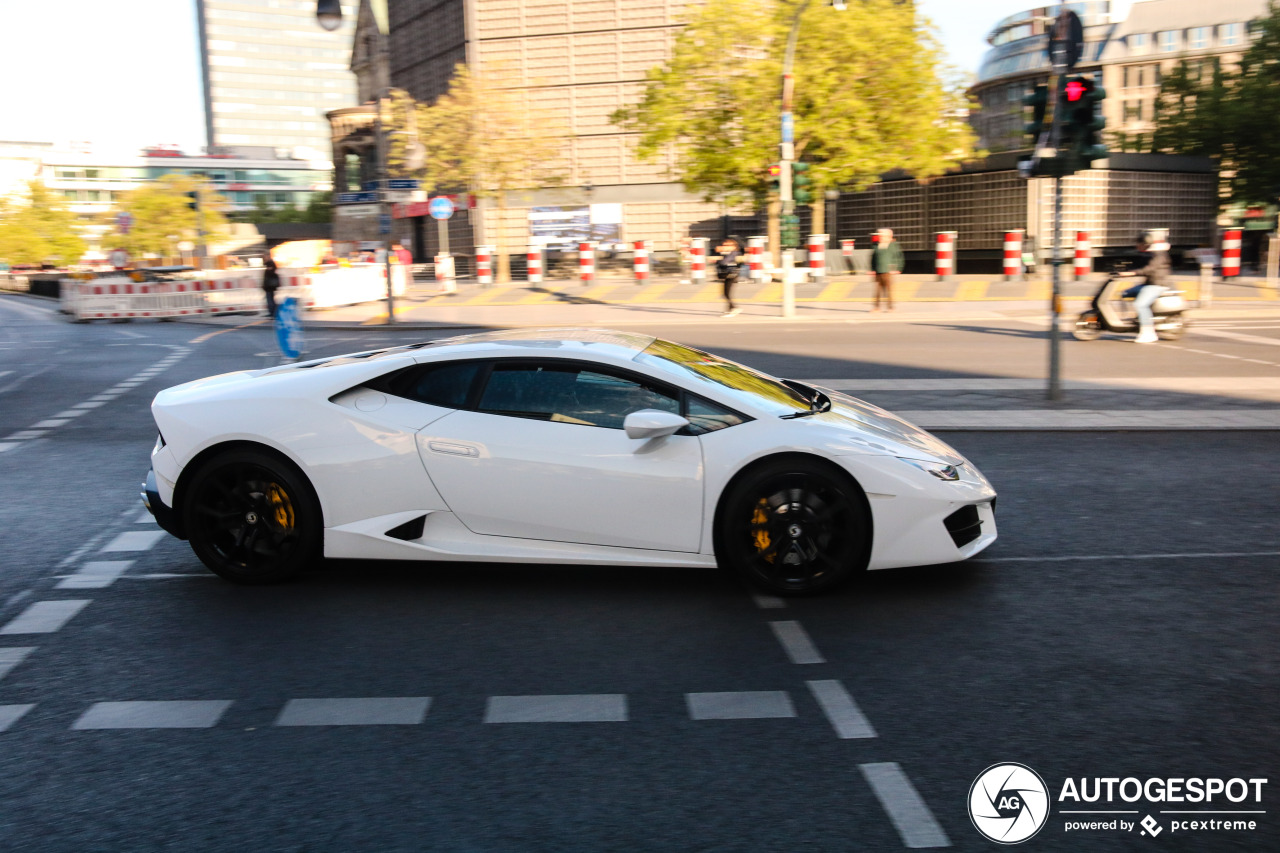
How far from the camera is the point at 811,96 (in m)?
30.6

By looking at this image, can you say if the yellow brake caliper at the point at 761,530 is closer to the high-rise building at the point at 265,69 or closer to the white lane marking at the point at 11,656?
the white lane marking at the point at 11,656

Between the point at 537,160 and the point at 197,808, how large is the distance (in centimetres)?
3785

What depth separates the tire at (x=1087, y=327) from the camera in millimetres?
17875

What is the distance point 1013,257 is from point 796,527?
27389 mm

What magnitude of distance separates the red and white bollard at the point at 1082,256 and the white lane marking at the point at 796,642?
92.3 ft

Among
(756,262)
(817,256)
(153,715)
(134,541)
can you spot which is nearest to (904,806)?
(153,715)

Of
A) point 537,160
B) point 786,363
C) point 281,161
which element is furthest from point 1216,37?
point 281,161

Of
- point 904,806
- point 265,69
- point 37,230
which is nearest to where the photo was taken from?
point 904,806

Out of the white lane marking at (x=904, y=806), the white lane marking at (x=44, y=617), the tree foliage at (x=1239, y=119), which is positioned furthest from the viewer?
the tree foliage at (x=1239, y=119)

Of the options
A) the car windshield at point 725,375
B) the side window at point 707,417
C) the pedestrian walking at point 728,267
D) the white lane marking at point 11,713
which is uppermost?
the pedestrian walking at point 728,267

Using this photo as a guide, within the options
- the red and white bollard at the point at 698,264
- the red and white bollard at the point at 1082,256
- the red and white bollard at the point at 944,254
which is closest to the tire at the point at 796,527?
the red and white bollard at the point at 1082,256

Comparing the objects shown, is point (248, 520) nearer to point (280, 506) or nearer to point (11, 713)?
point (280, 506)

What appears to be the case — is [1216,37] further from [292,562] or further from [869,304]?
[292,562]

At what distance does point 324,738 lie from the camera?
3832 millimetres
